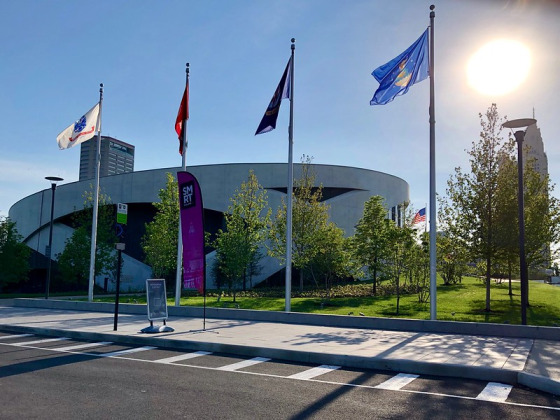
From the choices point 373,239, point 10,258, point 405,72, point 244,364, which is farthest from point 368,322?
point 10,258

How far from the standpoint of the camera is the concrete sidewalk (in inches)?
373

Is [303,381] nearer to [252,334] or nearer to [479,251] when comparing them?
[252,334]

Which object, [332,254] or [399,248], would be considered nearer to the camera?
[399,248]

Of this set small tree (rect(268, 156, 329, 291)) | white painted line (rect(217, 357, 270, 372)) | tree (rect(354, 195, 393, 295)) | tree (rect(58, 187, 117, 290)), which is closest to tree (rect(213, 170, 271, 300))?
small tree (rect(268, 156, 329, 291))

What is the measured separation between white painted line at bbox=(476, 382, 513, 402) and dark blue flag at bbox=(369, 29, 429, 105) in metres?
10.2

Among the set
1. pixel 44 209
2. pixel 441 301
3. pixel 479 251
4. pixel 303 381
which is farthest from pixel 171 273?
pixel 303 381

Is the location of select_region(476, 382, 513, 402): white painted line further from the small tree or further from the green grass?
the small tree

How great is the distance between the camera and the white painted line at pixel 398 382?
8.38 m

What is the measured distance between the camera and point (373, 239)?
26344 millimetres

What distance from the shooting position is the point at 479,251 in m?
20.7

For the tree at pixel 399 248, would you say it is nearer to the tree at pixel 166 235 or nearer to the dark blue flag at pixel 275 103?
the dark blue flag at pixel 275 103

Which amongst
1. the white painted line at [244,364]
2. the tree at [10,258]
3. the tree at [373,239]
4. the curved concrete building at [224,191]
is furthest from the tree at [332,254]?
the tree at [10,258]

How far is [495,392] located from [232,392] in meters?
4.38

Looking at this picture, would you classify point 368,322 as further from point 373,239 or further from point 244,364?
point 373,239
